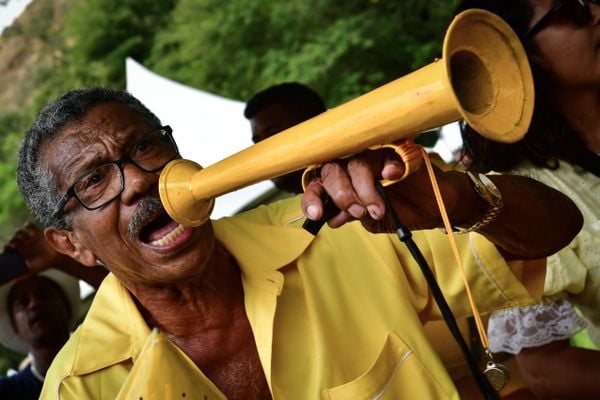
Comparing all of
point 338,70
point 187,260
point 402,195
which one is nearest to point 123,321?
point 187,260

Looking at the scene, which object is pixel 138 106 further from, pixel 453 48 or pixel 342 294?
pixel 453 48

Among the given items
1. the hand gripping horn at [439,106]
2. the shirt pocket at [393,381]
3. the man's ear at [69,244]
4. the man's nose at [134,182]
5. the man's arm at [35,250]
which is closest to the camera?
the hand gripping horn at [439,106]

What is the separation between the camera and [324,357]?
1.77m

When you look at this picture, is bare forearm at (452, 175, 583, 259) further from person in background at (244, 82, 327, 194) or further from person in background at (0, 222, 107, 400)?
person in background at (0, 222, 107, 400)

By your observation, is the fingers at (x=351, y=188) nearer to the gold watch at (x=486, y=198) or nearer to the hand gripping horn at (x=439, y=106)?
the hand gripping horn at (x=439, y=106)

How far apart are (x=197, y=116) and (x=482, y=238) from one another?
15.9 feet

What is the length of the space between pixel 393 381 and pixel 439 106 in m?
1.02

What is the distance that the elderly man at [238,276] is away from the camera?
5.74ft

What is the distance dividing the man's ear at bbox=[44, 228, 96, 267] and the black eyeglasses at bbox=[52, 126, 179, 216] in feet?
0.55

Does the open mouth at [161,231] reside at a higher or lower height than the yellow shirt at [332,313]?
higher

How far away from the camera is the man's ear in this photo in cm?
207

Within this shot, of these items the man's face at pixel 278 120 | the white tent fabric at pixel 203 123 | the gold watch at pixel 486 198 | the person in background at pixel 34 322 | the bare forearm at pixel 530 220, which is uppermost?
the gold watch at pixel 486 198

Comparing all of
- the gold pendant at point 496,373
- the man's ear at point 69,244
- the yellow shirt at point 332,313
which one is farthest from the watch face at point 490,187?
the man's ear at point 69,244

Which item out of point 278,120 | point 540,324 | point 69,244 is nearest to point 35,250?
point 69,244
